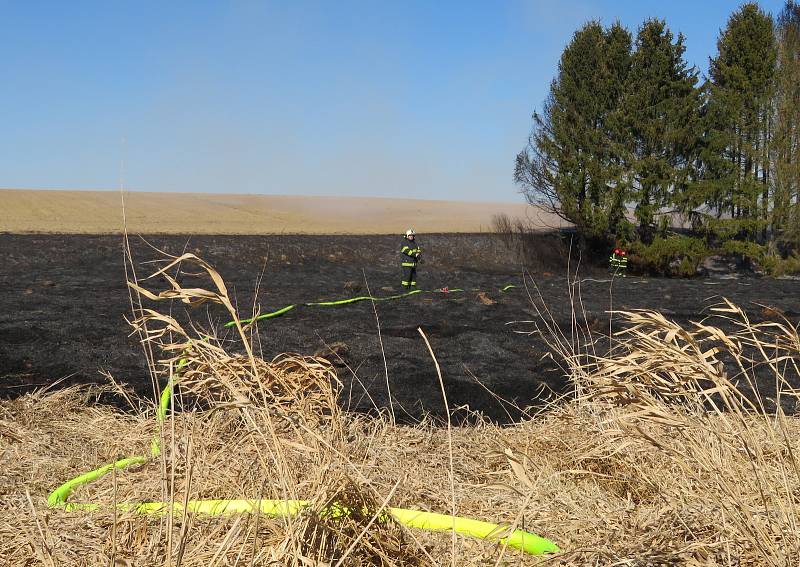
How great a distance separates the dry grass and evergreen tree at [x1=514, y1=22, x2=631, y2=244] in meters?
19.3

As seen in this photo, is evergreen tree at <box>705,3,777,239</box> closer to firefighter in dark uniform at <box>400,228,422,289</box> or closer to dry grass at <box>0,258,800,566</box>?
firefighter in dark uniform at <box>400,228,422,289</box>

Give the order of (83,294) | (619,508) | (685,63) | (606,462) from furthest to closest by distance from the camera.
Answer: (685,63)
(83,294)
(606,462)
(619,508)

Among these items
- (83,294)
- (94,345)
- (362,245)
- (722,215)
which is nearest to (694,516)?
(94,345)

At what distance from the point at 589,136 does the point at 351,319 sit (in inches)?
627

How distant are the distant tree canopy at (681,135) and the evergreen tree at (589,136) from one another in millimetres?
37

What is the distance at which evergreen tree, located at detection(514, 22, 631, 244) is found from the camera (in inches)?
882

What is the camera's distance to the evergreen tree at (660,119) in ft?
71.3

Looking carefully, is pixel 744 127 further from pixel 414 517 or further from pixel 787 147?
pixel 414 517

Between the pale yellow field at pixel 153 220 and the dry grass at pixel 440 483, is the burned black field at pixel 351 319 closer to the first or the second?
the dry grass at pixel 440 483

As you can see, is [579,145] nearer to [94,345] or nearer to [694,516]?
[94,345]

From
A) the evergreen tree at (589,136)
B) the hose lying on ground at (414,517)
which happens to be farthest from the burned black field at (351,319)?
the evergreen tree at (589,136)

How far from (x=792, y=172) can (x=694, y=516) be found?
20903 mm

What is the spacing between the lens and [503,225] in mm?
25297

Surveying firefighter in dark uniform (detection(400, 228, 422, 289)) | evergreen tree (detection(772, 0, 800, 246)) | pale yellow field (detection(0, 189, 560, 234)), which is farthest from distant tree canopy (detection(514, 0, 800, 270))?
firefighter in dark uniform (detection(400, 228, 422, 289))
